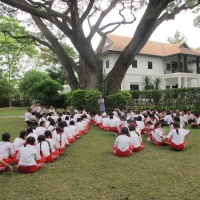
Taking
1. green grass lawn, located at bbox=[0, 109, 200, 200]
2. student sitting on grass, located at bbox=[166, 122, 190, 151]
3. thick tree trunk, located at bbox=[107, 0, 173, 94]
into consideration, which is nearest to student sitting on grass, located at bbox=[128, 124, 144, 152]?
green grass lawn, located at bbox=[0, 109, 200, 200]

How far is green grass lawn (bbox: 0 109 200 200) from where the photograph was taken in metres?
3.71

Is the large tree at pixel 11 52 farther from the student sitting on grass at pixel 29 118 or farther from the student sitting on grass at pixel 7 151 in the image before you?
the student sitting on grass at pixel 7 151

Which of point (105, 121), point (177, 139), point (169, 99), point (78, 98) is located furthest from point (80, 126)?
point (169, 99)

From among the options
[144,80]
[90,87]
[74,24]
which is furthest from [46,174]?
[144,80]

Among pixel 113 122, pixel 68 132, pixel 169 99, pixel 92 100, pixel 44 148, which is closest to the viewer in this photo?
pixel 44 148

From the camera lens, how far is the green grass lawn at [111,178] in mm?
3711

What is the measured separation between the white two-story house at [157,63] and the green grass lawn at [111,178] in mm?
18604

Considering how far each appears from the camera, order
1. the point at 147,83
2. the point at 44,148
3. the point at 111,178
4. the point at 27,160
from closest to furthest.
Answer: the point at 111,178
the point at 27,160
the point at 44,148
the point at 147,83

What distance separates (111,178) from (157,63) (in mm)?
23961

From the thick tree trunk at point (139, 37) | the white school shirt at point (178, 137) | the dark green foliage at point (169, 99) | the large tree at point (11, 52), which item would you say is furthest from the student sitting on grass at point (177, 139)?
the large tree at point (11, 52)

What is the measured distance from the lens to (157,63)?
2673 centimetres

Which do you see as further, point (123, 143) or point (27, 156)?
point (123, 143)

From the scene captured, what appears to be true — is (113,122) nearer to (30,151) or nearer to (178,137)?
(178,137)

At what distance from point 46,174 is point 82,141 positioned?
10.3 feet
